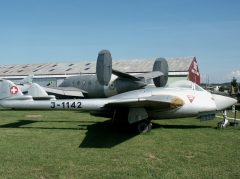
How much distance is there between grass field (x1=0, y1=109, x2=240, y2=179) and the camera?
6.72m

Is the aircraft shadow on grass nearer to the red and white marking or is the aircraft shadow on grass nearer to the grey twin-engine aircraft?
the grey twin-engine aircraft

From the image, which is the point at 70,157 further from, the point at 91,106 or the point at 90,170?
the point at 91,106

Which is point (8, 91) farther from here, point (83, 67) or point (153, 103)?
point (83, 67)

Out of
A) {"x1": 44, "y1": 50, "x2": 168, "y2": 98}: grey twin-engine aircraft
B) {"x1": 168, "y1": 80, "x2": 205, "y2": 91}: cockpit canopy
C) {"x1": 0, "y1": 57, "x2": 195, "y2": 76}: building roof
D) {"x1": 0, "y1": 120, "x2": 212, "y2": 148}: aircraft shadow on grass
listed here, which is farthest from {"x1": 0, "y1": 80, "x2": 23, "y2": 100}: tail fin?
{"x1": 0, "y1": 57, "x2": 195, "y2": 76}: building roof

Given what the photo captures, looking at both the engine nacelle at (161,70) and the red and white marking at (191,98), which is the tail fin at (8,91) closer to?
the red and white marking at (191,98)

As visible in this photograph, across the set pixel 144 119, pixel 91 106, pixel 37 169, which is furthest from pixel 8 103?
pixel 37 169

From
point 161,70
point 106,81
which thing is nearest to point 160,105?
point 106,81

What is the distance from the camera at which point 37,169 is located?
275 inches

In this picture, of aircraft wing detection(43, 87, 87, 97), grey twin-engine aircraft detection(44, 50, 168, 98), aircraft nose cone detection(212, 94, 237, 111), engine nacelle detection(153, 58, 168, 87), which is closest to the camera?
grey twin-engine aircraft detection(44, 50, 168, 98)

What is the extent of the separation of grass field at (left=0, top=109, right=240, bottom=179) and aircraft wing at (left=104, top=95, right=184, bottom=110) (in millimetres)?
1102

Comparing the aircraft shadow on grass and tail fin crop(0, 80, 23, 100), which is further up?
tail fin crop(0, 80, 23, 100)

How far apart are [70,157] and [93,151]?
0.88 m

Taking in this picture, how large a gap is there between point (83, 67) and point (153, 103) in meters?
40.1

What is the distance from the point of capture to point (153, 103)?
11.4 meters
